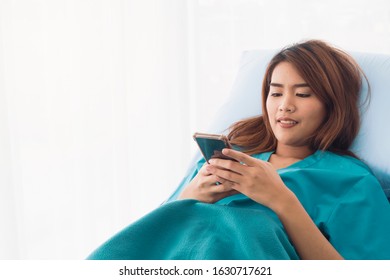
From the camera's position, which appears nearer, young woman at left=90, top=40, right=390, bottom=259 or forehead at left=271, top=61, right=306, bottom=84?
young woman at left=90, top=40, right=390, bottom=259

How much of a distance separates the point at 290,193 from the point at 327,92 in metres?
0.36

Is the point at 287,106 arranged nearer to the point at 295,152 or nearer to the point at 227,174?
the point at 295,152

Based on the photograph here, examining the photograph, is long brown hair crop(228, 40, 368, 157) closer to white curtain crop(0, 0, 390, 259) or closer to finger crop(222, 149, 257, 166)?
finger crop(222, 149, 257, 166)

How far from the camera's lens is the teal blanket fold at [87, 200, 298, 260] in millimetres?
1154

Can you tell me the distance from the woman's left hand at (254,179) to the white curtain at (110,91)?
1.07 metres

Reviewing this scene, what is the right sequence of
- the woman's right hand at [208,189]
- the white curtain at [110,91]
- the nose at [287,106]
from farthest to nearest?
the white curtain at [110,91], the nose at [287,106], the woman's right hand at [208,189]

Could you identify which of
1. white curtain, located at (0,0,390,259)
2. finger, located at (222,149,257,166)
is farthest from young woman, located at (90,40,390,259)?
white curtain, located at (0,0,390,259)

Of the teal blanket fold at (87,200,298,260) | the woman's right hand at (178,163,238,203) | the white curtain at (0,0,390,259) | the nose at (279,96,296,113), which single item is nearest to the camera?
the teal blanket fold at (87,200,298,260)

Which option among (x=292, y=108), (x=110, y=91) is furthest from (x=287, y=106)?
(x=110, y=91)

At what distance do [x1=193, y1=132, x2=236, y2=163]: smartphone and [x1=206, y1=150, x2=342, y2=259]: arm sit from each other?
1.1 inches

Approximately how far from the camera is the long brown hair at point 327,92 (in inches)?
56.5

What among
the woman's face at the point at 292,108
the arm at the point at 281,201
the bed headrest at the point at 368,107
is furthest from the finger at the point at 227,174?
the bed headrest at the point at 368,107

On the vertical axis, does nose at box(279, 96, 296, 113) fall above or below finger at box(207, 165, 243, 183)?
above

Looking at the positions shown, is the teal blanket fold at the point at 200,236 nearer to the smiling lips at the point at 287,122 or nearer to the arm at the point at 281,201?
the arm at the point at 281,201
